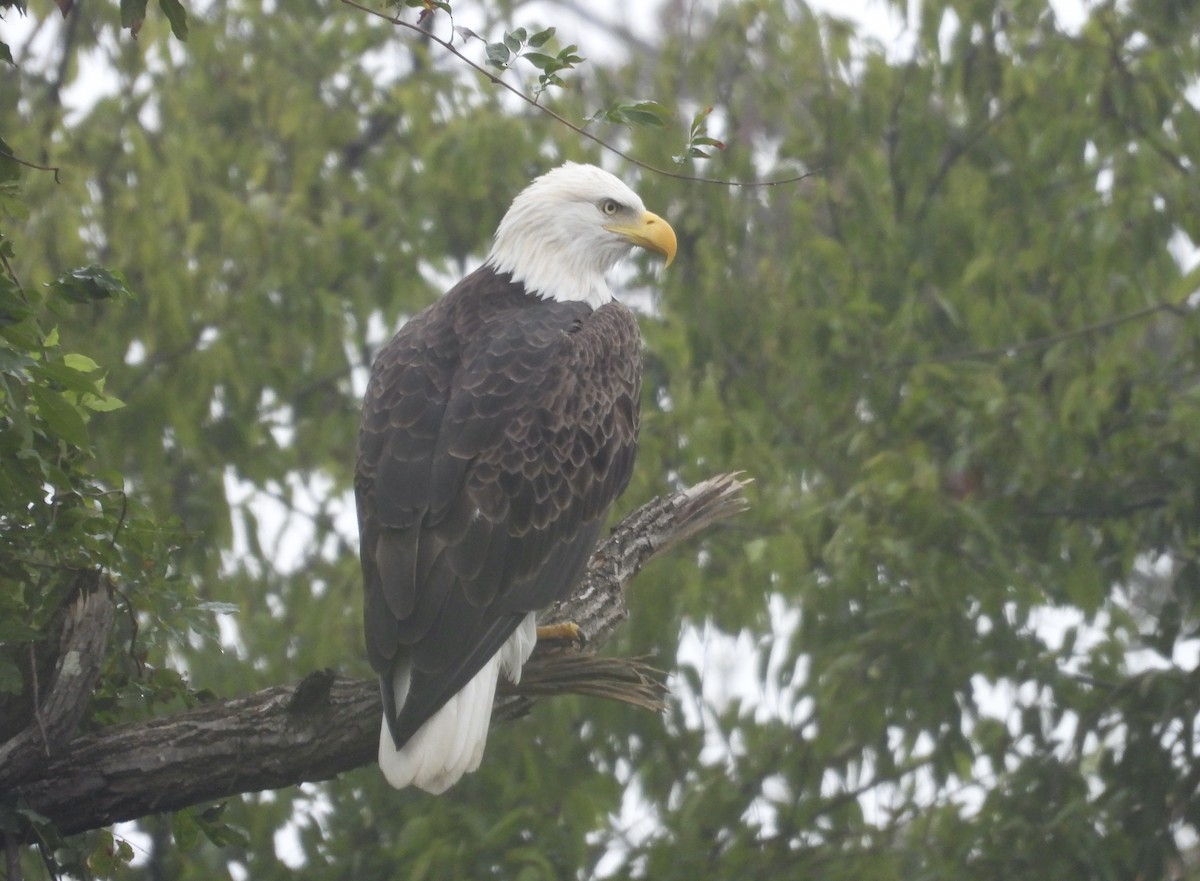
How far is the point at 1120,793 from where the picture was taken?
6.36 metres

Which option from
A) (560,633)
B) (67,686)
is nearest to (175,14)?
(67,686)

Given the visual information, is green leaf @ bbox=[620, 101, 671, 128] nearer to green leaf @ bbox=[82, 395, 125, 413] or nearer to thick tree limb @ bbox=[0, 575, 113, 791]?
green leaf @ bbox=[82, 395, 125, 413]

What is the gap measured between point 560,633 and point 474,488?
52cm

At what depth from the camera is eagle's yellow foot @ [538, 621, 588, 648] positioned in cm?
468

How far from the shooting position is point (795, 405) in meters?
7.21

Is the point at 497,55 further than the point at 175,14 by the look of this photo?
Yes

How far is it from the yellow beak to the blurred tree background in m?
0.99

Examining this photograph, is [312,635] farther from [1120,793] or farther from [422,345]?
[1120,793]

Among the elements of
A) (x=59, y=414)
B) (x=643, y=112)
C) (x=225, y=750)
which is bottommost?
(x=225, y=750)

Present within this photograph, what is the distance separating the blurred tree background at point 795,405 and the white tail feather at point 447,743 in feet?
5.08

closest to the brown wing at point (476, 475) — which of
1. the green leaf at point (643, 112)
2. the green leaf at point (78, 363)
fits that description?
the green leaf at point (78, 363)

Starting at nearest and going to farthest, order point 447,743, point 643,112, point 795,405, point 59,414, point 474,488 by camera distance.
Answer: point 59,414
point 643,112
point 447,743
point 474,488
point 795,405

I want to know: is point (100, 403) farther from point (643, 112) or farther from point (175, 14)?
point (643, 112)

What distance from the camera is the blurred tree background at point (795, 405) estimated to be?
627 centimetres
